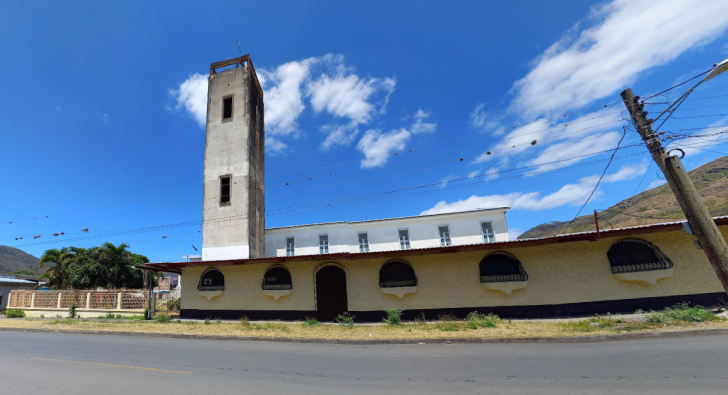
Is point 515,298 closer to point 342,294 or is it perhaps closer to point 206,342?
point 342,294

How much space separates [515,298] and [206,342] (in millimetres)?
11326

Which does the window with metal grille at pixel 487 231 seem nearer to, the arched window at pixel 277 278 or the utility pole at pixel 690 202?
the arched window at pixel 277 278

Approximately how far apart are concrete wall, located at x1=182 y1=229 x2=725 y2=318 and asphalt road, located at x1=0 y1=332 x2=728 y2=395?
4031 mm

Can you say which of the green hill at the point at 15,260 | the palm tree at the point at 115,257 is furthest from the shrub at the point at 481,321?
the green hill at the point at 15,260

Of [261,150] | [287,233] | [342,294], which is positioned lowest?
[342,294]

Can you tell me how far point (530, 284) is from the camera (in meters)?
11.6

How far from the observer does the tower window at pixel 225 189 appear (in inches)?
865

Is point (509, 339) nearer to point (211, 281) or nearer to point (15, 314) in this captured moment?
point (211, 281)

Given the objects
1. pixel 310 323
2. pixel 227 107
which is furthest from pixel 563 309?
pixel 227 107

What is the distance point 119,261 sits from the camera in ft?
82.5

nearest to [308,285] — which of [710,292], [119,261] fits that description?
[710,292]

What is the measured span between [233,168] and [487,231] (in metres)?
22.9

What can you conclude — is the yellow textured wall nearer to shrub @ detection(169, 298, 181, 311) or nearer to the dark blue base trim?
the dark blue base trim

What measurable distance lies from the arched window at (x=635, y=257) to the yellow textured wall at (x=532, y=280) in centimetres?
24
